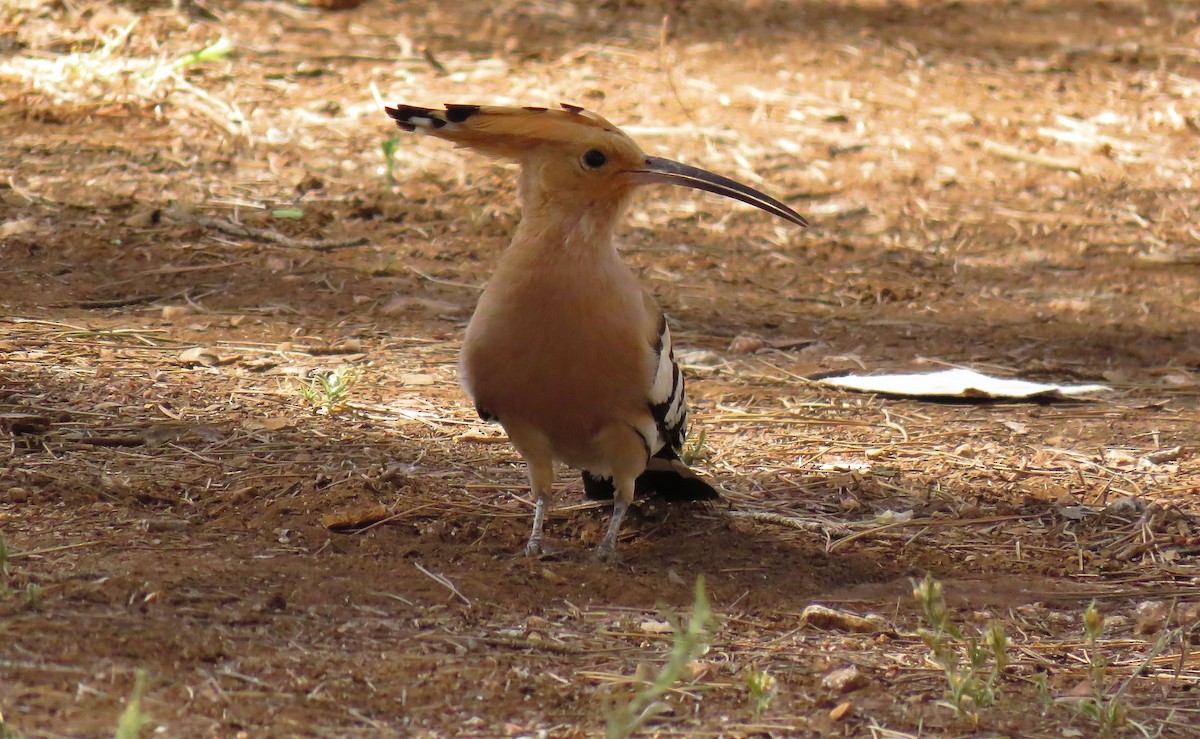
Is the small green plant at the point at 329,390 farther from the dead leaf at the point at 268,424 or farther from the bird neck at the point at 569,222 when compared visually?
the bird neck at the point at 569,222

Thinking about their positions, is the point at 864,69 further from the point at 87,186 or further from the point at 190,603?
the point at 190,603

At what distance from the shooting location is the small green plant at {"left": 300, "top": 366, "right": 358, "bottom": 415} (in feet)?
13.7

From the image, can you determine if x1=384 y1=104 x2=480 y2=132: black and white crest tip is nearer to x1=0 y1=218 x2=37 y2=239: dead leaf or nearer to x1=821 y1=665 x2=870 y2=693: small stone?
x1=821 y1=665 x2=870 y2=693: small stone

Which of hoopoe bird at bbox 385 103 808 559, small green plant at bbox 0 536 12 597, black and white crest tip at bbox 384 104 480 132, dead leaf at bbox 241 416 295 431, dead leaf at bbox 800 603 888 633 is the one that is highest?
black and white crest tip at bbox 384 104 480 132

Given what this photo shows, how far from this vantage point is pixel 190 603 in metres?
2.77

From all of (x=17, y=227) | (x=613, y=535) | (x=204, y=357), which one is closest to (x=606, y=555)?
(x=613, y=535)

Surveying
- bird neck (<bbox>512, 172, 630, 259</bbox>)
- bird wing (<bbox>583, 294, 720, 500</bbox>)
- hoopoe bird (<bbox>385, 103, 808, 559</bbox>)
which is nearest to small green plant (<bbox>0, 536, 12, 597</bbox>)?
hoopoe bird (<bbox>385, 103, 808, 559</bbox>)

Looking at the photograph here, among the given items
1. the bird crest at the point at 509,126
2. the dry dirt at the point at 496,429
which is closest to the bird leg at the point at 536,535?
the dry dirt at the point at 496,429

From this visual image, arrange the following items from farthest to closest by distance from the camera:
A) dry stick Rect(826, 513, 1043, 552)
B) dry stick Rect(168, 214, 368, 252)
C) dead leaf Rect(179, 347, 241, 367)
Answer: dry stick Rect(168, 214, 368, 252) → dead leaf Rect(179, 347, 241, 367) → dry stick Rect(826, 513, 1043, 552)

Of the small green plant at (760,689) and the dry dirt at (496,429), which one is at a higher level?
the small green plant at (760,689)

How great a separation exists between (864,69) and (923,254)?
242 cm

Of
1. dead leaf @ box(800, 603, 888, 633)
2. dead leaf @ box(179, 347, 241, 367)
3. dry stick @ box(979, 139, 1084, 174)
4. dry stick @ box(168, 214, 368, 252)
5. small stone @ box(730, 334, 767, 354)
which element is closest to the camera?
dead leaf @ box(800, 603, 888, 633)

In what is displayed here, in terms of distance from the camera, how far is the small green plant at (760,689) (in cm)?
243

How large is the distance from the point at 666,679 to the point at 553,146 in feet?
5.54
